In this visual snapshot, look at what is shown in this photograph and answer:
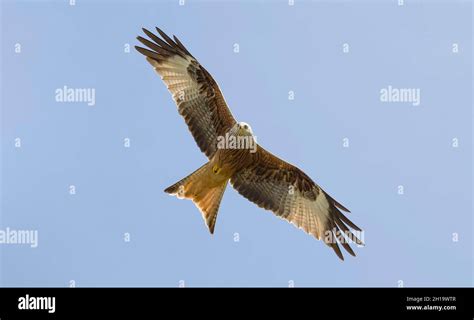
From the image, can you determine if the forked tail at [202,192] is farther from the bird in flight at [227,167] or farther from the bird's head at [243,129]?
the bird's head at [243,129]

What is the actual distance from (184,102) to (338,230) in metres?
3.07

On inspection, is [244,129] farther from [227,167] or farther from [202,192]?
[202,192]

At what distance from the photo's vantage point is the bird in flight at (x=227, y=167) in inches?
367

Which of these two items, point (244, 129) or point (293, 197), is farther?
point (293, 197)

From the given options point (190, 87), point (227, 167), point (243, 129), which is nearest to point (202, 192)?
point (227, 167)

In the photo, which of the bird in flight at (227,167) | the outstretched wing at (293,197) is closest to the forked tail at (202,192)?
the bird in flight at (227,167)

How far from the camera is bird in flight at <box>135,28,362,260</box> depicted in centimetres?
931

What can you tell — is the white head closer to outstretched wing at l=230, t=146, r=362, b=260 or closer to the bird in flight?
the bird in flight

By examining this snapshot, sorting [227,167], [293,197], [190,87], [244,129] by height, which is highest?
[190,87]

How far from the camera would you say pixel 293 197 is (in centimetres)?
1027

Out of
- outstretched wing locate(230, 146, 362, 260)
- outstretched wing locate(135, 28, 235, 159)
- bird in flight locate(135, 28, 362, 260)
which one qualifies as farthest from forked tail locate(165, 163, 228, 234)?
outstretched wing locate(230, 146, 362, 260)

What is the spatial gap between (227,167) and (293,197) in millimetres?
1352
